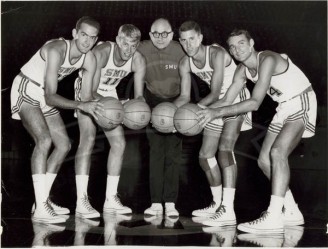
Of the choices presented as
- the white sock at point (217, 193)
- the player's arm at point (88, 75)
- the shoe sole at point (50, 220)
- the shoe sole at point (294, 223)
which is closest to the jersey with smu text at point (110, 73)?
the player's arm at point (88, 75)

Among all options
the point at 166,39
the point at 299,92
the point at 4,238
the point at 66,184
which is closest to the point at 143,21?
the point at 66,184

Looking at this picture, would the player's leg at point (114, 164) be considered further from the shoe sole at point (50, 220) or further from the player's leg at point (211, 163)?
the player's leg at point (211, 163)

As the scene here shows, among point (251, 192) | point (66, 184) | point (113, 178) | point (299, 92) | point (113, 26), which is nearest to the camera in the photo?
point (299, 92)

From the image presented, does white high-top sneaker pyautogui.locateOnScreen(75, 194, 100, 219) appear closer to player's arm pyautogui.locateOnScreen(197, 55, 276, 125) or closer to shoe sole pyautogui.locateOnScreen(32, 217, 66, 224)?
shoe sole pyautogui.locateOnScreen(32, 217, 66, 224)

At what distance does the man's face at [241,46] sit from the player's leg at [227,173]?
690 millimetres

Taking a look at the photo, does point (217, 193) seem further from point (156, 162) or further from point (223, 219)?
point (156, 162)

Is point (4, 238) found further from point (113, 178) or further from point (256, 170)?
point (256, 170)

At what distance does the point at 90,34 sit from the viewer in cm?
446

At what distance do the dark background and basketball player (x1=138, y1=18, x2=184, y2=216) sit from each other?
1.35 metres

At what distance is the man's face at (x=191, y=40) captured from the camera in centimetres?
448

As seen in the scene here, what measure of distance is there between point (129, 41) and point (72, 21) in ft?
16.7

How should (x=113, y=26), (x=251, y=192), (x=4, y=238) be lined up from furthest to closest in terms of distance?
(x=113, y=26) → (x=251, y=192) → (x=4, y=238)

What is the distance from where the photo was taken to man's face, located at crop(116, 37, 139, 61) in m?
4.64

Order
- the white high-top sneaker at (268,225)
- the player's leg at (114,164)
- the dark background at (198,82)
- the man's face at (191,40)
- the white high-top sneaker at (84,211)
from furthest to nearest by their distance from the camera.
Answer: the dark background at (198,82), the player's leg at (114,164), the white high-top sneaker at (84,211), the man's face at (191,40), the white high-top sneaker at (268,225)
